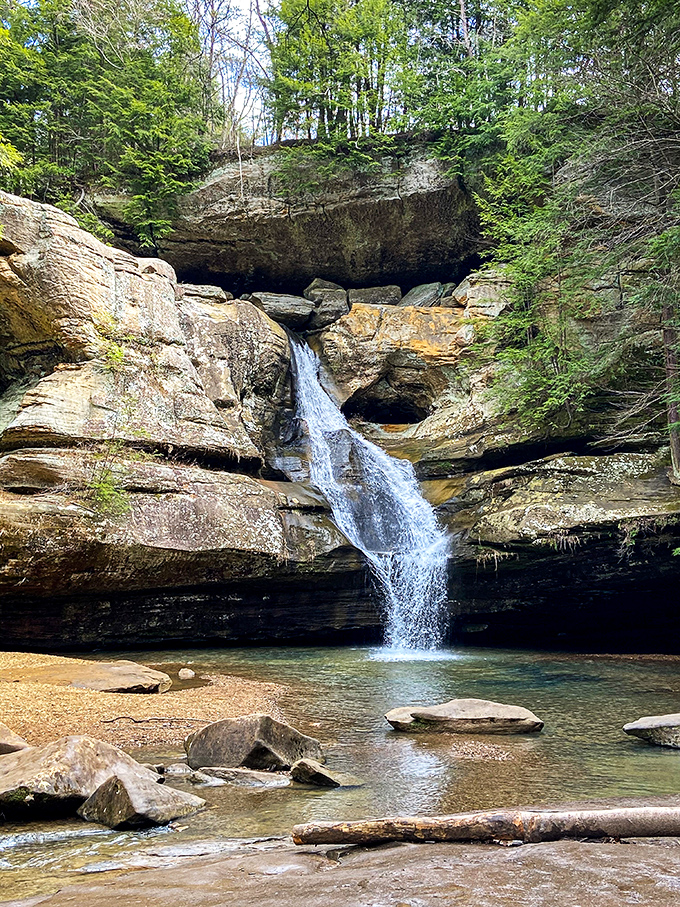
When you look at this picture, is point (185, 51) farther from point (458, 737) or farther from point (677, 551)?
point (458, 737)

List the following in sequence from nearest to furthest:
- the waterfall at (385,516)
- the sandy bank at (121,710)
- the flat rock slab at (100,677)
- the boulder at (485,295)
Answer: the sandy bank at (121,710), the flat rock slab at (100,677), the waterfall at (385,516), the boulder at (485,295)

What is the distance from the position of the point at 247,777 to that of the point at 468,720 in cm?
284

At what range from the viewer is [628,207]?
48.5 feet

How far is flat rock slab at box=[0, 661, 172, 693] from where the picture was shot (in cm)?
827

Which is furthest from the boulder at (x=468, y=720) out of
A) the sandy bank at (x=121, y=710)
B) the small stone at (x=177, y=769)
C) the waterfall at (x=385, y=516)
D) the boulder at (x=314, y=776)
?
the waterfall at (x=385, y=516)

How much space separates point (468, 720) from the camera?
6867 millimetres

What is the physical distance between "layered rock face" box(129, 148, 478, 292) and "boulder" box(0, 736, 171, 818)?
20.8m

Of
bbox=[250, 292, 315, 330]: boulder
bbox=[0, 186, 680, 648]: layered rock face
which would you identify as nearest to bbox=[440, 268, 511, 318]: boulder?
bbox=[0, 186, 680, 648]: layered rock face

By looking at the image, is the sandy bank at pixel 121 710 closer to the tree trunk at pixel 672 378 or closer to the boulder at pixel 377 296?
the tree trunk at pixel 672 378

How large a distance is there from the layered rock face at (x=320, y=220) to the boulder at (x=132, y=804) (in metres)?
21.1

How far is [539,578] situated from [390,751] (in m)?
9.59

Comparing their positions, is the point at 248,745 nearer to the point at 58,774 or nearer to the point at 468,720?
the point at 58,774

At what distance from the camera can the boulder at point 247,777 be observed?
491 cm

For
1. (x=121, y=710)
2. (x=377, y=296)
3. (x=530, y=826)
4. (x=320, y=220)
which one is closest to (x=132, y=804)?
(x=530, y=826)
